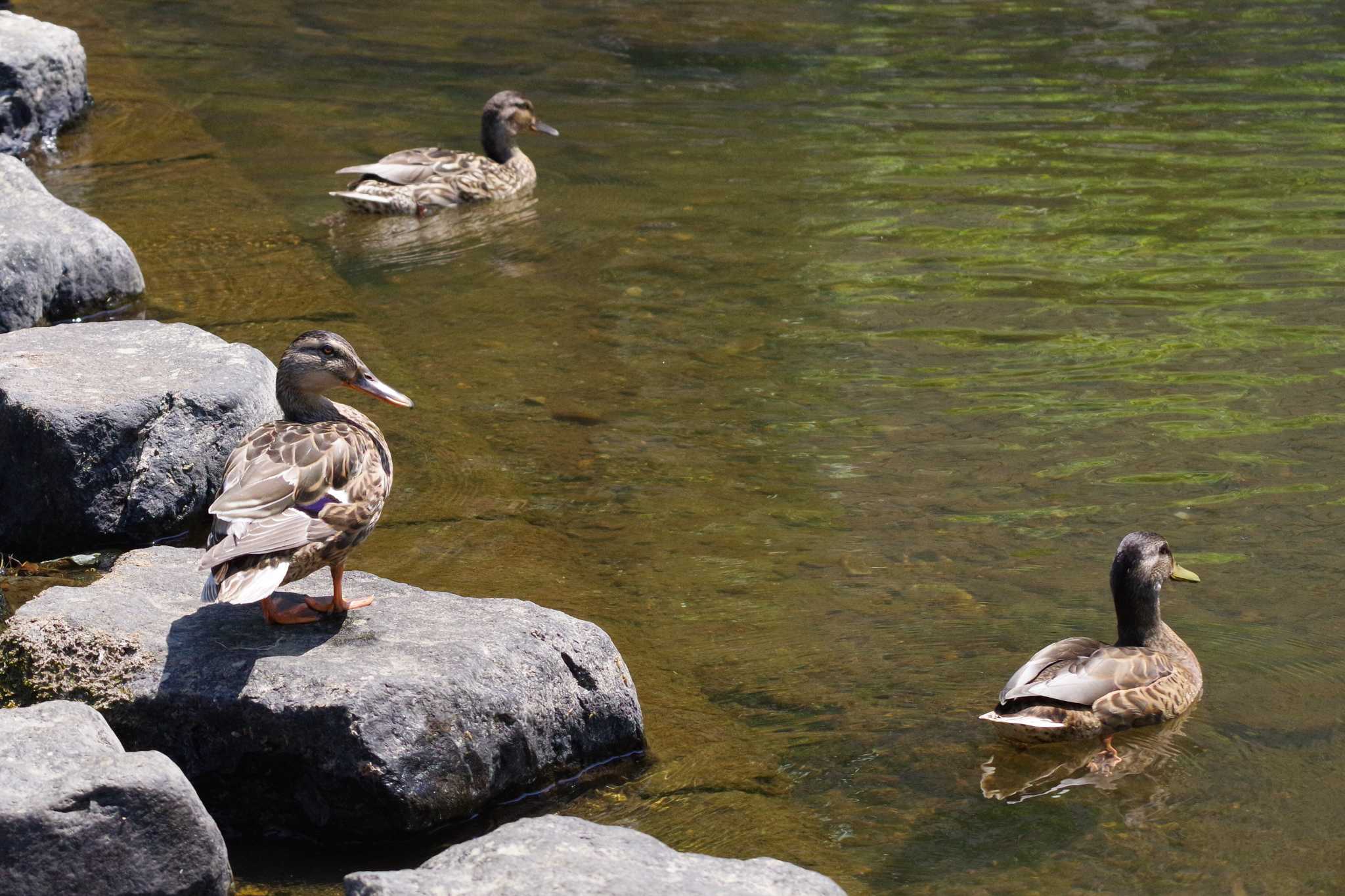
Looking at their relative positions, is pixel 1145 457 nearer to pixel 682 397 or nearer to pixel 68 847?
pixel 682 397

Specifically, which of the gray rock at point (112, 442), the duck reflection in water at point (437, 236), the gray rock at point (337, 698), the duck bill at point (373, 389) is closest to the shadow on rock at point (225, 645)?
the gray rock at point (337, 698)

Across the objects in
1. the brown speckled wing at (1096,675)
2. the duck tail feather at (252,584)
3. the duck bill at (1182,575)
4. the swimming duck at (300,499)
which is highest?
the swimming duck at (300,499)

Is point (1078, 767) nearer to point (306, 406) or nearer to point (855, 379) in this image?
point (306, 406)

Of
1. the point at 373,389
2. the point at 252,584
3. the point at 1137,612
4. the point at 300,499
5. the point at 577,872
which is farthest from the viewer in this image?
the point at 373,389

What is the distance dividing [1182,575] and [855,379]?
2.70 metres

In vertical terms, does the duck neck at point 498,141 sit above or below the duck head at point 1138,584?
above

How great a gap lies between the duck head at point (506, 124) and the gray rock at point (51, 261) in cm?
385

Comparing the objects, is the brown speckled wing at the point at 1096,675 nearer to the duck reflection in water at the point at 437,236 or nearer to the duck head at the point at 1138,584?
the duck head at the point at 1138,584

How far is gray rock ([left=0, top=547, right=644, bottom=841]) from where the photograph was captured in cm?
432

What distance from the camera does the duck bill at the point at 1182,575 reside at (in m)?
5.60

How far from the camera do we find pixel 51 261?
8.37 m

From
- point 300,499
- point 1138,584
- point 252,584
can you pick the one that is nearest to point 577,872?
point 252,584

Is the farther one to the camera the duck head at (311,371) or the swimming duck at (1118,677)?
the duck head at (311,371)

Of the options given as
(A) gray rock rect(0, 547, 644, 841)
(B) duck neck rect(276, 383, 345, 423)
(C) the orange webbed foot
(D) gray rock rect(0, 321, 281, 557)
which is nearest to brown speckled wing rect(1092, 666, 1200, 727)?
(A) gray rock rect(0, 547, 644, 841)
